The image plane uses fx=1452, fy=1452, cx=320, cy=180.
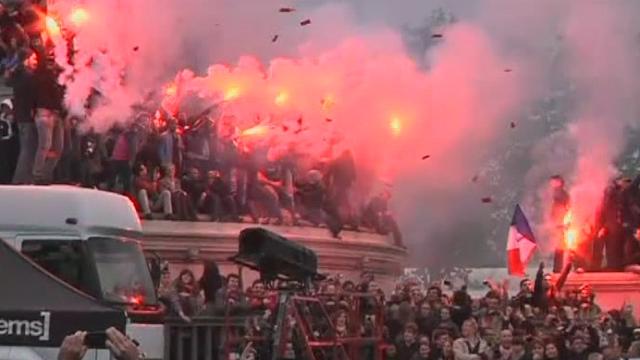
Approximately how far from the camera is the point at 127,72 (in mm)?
26047

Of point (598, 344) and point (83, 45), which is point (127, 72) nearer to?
point (83, 45)

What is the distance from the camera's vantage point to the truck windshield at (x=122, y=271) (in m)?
16.4


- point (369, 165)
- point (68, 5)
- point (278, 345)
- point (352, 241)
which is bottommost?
point (278, 345)

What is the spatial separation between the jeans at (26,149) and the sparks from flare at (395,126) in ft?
32.6

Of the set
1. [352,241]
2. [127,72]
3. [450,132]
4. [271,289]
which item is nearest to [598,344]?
[271,289]

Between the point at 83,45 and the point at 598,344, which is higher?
the point at 83,45

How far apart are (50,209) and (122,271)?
1123 mm

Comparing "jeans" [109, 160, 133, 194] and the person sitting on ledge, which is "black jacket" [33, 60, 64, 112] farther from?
the person sitting on ledge

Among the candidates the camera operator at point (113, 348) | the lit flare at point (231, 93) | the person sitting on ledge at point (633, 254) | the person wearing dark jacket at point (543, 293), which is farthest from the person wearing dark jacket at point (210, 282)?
the camera operator at point (113, 348)

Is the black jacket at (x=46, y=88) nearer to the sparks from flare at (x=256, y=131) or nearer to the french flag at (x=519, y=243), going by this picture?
the sparks from flare at (x=256, y=131)

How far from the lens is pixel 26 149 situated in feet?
76.4

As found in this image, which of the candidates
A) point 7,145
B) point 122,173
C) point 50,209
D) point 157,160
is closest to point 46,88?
point 7,145

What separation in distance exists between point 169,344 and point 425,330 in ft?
13.1

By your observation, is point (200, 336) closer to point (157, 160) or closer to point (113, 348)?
point (157, 160)
